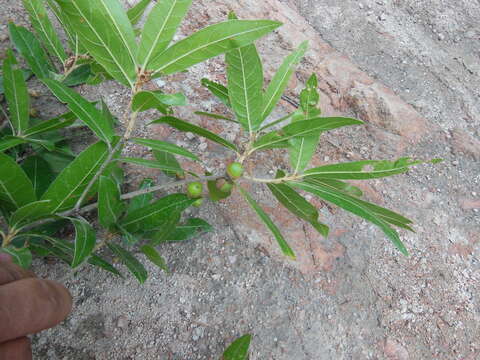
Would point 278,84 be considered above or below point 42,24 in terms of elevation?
below

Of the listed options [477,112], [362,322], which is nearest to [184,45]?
[362,322]

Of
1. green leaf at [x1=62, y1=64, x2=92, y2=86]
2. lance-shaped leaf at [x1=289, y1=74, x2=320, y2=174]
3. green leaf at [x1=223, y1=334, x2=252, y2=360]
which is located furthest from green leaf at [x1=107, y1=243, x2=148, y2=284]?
green leaf at [x1=62, y1=64, x2=92, y2=86]

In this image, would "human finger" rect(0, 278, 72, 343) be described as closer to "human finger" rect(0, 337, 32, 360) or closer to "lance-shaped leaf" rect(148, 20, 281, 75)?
"human finger" rect(0, 337, 32, 360)

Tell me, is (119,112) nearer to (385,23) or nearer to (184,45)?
(184,45)

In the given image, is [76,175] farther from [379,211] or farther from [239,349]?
[379,211]

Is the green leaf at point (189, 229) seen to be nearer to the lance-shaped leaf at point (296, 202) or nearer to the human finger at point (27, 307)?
the lance-shaped leaf at point (296, 202)

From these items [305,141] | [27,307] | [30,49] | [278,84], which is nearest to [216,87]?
[278,84]
